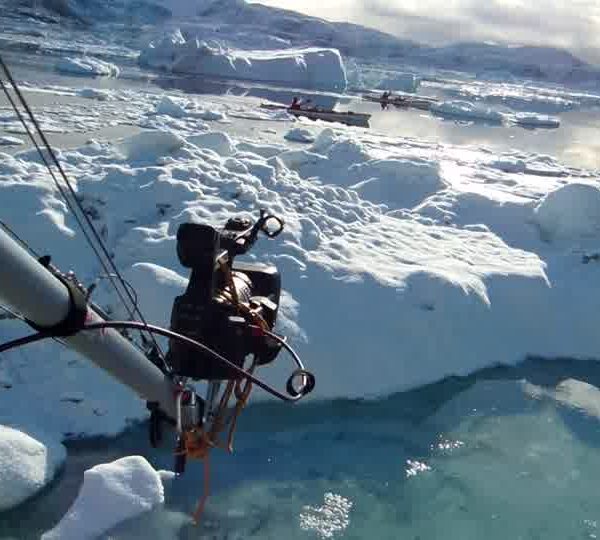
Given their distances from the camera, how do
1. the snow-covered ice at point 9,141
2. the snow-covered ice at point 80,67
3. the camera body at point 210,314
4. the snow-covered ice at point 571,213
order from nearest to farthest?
1. the camera body at point 210,314
2. the snow-covered ice at point 571,213
3. the snow-covered ice at point 9,141
4. the snow-covered ice at point 80,67

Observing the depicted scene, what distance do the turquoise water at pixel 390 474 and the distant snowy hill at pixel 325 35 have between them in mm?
87550

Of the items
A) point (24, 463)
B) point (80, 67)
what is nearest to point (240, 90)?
point (80, 67)

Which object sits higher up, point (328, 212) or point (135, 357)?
point (135, 357)

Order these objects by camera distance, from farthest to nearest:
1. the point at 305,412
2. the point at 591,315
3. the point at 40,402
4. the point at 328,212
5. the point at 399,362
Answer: the point at 328,212 < the point at 591,315 < the point at 399,362 < the point at 305,412 < the point at 40,402

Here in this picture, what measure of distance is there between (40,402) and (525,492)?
352 cm

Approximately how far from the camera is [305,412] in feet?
17.7

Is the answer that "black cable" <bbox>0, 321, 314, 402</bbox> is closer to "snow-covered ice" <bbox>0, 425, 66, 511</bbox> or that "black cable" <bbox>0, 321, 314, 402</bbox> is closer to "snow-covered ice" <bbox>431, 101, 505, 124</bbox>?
"snow-covered ice" <bbox>0, 425, 66, 511</bbox>

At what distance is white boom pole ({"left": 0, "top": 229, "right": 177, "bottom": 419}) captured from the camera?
1.42 meters

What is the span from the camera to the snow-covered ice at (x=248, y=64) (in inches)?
1642

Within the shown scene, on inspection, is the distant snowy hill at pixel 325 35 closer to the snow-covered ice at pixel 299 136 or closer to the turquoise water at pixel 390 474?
the snow-covered ice at pixel 299 136

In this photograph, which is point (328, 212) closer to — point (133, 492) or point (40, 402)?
point (40, 402)

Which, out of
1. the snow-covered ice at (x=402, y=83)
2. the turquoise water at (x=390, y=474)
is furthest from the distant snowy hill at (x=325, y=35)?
the turquoise water at (x=390, y=474)

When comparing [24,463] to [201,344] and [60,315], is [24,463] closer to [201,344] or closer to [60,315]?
[201,344]

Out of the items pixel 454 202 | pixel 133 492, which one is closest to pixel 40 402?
pixel 133 492
